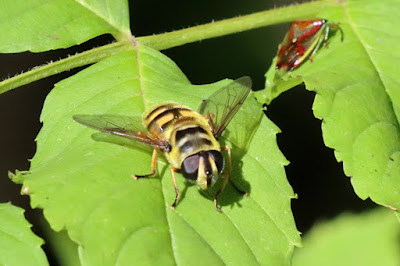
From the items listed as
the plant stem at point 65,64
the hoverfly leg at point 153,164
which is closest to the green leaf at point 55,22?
the plant stem at point 65,64

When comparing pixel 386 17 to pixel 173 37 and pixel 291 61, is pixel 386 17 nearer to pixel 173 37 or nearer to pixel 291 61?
pixel 291 61

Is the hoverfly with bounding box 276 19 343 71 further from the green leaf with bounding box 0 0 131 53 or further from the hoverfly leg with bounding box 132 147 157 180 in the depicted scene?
the hoverfly leg with bounding box 132 147 157 180

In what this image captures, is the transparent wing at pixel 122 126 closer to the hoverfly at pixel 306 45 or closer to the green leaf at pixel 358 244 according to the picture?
the hoverfly at pixel 306 45

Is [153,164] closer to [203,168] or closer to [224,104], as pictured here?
[203,168]

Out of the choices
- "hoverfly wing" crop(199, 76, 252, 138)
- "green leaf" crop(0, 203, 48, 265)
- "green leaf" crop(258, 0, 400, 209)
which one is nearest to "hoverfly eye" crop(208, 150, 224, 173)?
"hoverfly wing" crop(199, 76, 252, 138)

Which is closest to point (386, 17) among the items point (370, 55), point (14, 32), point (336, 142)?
point (370, 55)

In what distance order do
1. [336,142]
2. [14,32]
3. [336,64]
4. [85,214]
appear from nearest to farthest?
[85,214] → [336,142] → [14,32] → [336,64]
